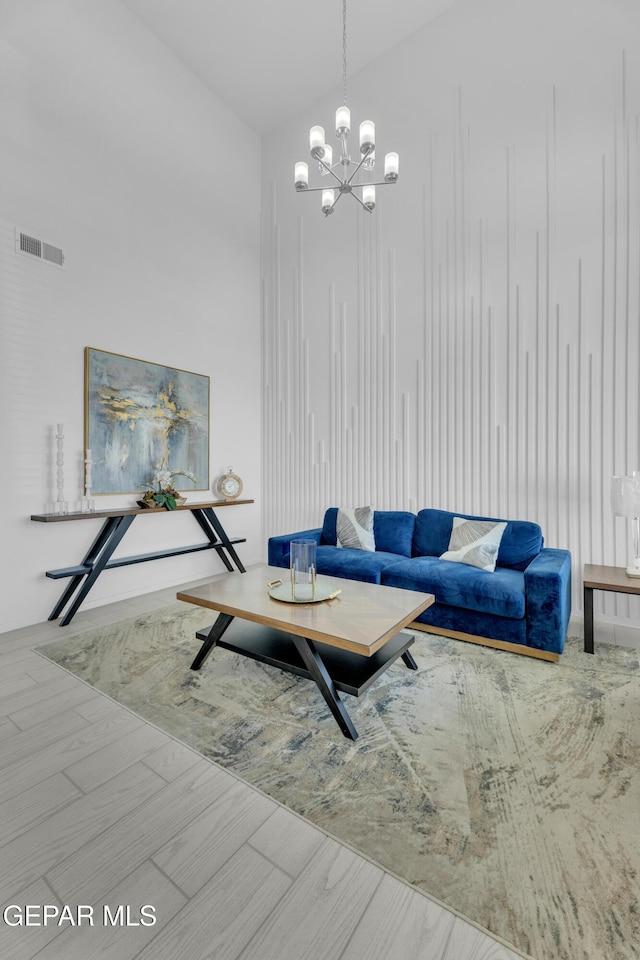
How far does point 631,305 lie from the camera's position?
3064 mm

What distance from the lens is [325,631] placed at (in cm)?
189

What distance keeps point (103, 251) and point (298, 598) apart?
336 centimetres

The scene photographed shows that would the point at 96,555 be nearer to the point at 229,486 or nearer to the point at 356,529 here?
the point at 229,486

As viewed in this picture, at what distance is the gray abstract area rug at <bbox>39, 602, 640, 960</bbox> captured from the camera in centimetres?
118

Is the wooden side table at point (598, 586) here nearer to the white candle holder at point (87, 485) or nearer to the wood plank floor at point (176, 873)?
the wood plank floor at point (176, 873)

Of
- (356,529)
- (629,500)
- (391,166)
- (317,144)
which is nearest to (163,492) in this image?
(356,529)

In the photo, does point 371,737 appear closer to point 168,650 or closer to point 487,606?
point 487,606

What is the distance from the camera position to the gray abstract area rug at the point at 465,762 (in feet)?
3.86

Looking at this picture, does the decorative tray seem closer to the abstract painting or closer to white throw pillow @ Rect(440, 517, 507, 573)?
white throw pillow @ Rect(440, 517, 507, 573)

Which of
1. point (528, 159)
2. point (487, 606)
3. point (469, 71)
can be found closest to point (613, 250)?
point (528, 159)

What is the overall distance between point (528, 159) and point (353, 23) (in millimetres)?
2196

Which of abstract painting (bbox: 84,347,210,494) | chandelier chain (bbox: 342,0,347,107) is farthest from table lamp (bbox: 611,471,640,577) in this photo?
chandelier chain (bbox: 342,0,347,107)

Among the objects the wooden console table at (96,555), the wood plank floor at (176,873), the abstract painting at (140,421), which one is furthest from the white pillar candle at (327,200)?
the wood plank floor at (176,873)

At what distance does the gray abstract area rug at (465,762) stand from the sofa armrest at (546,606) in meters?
0.13
